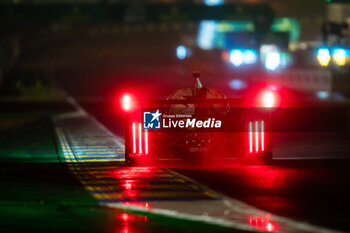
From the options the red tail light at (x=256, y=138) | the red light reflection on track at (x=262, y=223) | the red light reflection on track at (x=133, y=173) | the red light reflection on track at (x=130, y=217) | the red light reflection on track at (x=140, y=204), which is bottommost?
the red light reflection on track at (x=262, y=223)

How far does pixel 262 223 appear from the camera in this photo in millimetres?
10227

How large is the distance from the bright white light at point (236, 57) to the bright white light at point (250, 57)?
19.4 inches

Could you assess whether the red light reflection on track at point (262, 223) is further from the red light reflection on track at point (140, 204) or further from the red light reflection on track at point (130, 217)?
the red light reflection on track at point (140, 204)

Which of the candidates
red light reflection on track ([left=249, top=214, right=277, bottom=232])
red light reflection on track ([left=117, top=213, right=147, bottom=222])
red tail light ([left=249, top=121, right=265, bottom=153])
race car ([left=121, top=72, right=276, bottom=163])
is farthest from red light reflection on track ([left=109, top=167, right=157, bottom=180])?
red light reflection on track ([left=249, top=214, right=277, bottom=232])

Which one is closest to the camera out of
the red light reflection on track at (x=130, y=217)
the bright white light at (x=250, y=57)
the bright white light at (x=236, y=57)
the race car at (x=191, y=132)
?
the red light reflection on track at (x=130, y=217)

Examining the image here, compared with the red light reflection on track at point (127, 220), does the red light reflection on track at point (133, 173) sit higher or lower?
higher

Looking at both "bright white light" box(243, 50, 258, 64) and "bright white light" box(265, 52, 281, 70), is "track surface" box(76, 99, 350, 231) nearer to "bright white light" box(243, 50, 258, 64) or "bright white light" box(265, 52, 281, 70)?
"bright white light" box(265, 52, 281, 70)

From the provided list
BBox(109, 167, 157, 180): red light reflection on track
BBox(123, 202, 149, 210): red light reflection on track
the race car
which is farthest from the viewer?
the race car

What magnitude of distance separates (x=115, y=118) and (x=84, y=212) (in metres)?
22.2

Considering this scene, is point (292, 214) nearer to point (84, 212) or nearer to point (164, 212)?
point (164, 212)

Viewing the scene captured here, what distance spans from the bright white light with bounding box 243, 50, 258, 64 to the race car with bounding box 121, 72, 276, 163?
264 ft

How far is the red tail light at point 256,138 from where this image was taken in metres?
16.8

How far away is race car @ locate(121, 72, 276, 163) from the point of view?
16422mm

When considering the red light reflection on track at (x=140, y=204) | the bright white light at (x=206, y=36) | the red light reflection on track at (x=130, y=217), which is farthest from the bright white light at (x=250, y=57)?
the red light reflection on track at (x=130, y=217)
